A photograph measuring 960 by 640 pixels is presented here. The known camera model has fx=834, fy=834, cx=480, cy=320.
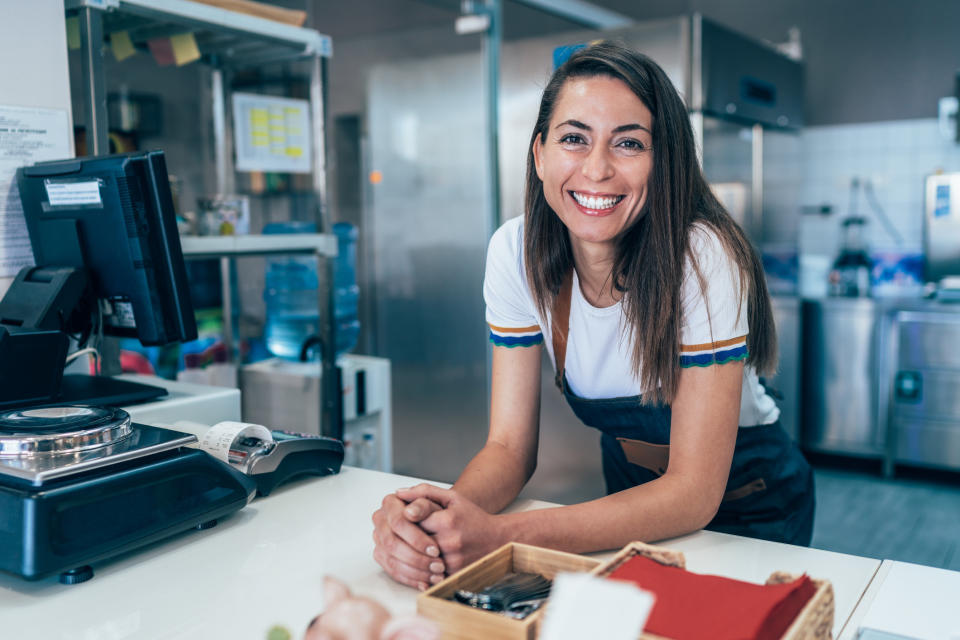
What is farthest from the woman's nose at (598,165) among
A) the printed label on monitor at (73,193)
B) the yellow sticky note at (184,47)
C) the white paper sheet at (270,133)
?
the white paper sheet at (270,133)

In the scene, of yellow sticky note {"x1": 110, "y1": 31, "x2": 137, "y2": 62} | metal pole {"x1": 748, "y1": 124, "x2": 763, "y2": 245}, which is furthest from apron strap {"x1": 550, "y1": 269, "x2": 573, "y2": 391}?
metal pole {"x1": 748, "y1": 124, "x2": 763, "y2": 245}

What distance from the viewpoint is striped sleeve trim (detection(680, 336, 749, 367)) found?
1.14m

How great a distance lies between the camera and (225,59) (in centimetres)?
260

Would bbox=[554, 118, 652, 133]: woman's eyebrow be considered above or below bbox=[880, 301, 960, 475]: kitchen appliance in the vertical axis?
above

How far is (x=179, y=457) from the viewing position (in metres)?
1.12

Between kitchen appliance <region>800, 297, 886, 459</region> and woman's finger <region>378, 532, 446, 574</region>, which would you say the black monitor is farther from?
kitchen appliance <region>800, 297, 886, 459</region>

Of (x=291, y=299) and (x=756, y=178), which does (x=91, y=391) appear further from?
(x=756, y=178)

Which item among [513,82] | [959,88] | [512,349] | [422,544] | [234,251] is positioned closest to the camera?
[422,544]

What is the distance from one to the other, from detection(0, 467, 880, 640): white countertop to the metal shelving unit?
93cm

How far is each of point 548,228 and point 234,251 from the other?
3.17 feet

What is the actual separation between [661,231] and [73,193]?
38.8 inches

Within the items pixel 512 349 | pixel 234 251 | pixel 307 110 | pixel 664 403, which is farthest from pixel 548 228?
pixel 307 110

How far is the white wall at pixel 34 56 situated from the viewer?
158 centimetres

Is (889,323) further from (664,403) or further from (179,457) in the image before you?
(179,457)
